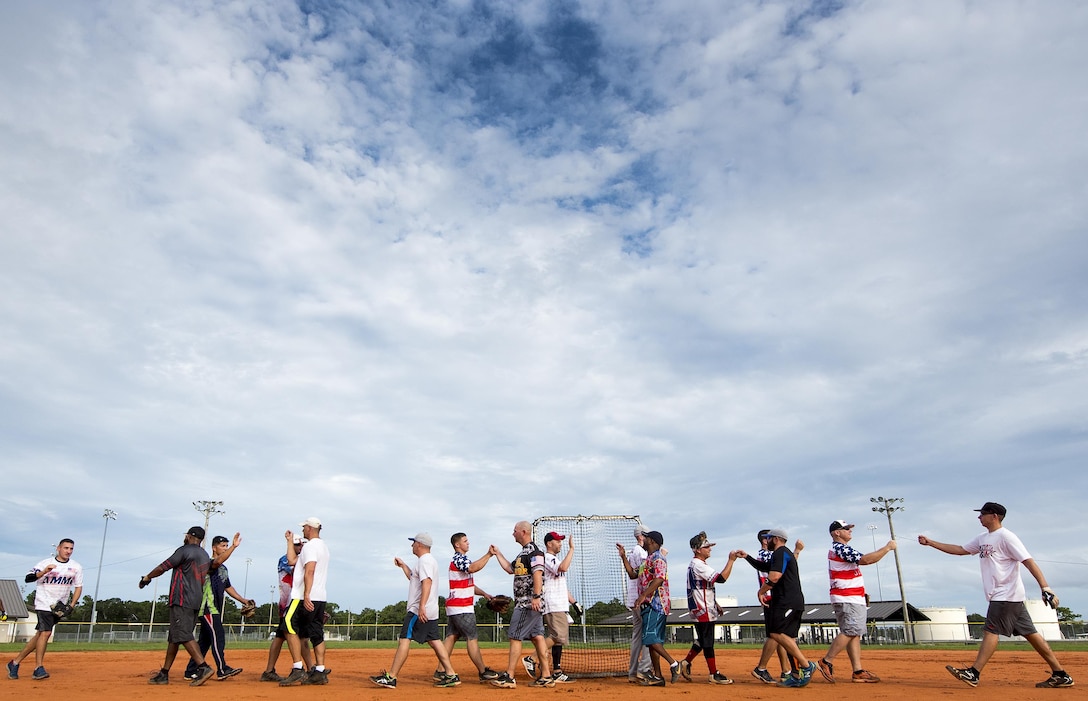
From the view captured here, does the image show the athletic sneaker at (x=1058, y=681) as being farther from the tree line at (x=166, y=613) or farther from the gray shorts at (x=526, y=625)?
the tree line at (x=166, y=613)

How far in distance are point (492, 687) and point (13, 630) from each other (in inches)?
1968

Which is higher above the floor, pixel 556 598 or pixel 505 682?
pixel 556 598

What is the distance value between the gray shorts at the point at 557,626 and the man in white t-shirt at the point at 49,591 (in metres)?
7.22

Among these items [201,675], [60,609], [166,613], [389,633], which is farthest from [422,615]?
[166,613]

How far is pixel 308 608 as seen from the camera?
9.66m

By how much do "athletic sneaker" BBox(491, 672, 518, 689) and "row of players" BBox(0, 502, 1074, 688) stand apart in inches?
0.7

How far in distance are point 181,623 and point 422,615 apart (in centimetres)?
335

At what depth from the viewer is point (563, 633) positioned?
1056 cm

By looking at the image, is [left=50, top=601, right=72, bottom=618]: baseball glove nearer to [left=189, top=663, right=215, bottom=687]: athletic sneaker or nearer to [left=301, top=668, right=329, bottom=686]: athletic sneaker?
[left=189, top=663, right=215, bottom=687]: athletic sneaker

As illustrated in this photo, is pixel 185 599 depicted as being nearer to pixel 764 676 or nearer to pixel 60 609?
pixel 60 609

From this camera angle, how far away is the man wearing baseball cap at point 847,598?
1039 cm

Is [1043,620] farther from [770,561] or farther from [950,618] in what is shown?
[770,561]

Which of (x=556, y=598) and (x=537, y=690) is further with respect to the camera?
(x=556, y=598)

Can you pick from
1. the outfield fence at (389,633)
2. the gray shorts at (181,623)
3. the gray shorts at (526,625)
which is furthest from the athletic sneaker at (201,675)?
the outfield fence at (389,633)
